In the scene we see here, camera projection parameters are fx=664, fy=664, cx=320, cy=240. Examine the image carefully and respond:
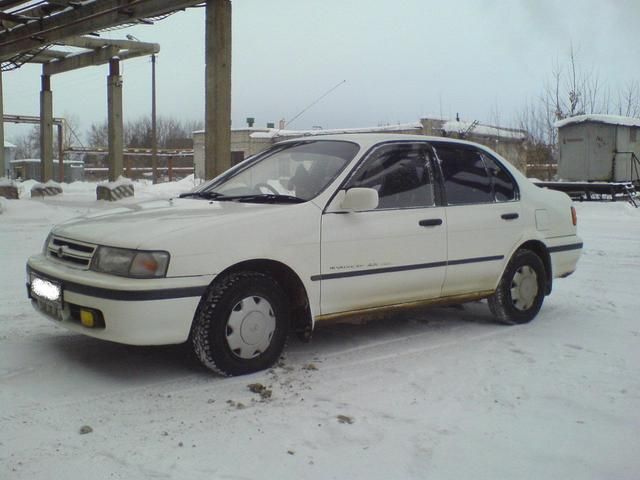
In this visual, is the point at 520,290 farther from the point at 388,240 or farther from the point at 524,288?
the point at 388,240

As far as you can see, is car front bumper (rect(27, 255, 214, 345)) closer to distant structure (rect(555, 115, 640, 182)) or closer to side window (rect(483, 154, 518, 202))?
side window (rect(483, 154, 518, 202))

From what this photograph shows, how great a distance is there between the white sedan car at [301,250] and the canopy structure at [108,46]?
446cm

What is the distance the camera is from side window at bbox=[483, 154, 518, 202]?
5.45 metres

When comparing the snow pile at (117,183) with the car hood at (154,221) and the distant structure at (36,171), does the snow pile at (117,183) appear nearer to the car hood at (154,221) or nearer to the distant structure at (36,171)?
the car hood at (154,221)

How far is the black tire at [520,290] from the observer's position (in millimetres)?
5441

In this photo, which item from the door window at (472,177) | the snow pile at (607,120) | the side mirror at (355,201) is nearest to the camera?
the side mirror at (355,201)

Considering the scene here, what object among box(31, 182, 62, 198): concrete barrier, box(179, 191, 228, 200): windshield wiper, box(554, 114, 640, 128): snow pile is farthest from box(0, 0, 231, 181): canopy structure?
box(554, 114, 640, 128): snow pile

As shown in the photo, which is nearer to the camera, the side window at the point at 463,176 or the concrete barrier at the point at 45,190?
the side window at the point at 463,176

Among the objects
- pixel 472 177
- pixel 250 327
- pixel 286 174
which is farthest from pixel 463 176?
pixel 250 327

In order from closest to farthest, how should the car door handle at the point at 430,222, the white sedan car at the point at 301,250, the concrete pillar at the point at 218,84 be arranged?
the white sedan car at the point at 301,250
the car door handle at the point at 430,222
the concrete pillar at the point at 218,84

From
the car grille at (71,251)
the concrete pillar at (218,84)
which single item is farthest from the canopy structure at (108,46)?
the car grille at (71,251)

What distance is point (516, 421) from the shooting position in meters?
3.45

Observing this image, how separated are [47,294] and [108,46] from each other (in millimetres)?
15190

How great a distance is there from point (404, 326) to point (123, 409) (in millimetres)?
2643
